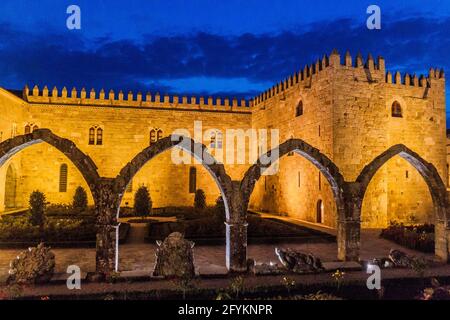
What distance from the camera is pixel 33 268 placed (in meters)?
9.30

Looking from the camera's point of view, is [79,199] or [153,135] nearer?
[79,199]

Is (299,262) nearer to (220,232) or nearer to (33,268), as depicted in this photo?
(220,232)

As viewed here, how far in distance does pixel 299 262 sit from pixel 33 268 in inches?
275

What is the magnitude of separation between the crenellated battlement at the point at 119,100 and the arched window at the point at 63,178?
175 inches

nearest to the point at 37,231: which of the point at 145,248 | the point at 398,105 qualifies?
the point at 145,248

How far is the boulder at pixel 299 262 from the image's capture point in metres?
10.6

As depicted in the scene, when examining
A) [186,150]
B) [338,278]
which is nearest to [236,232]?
[186,150]

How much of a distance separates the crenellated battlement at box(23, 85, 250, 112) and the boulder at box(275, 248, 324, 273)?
Result: 1895 cm

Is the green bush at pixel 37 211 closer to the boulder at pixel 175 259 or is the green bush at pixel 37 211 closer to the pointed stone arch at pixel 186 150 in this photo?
the pointed stone arch at pixel 186 150

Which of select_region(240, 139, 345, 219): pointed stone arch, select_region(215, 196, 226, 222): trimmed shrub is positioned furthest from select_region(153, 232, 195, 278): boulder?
select_region(215, 196, 226, 222): trimmed shrub

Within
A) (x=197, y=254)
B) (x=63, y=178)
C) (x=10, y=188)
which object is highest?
(x=63, y=178)

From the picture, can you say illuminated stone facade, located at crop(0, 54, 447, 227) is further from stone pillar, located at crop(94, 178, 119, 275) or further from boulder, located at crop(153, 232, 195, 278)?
stone pillar, located at crop(94, 178, 119, 275)
